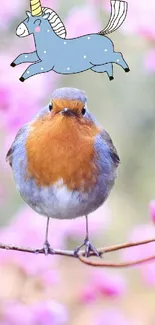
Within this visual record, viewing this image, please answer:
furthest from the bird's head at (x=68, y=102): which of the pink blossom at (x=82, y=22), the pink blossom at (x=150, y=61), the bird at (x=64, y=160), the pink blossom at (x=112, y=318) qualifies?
the pink blossom at (x=112, y=318)

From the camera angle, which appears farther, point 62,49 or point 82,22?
point 82,22

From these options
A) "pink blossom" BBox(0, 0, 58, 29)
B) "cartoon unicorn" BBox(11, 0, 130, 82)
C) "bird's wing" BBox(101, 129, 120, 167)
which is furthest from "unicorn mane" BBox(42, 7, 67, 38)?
"pink blossom" BBox(0, 0, 58, 29)

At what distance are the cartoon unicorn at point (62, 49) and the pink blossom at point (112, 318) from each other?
0.73 meters

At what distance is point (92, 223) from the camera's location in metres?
1.20

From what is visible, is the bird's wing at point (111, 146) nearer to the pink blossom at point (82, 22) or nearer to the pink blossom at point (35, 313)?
the pink blossom at point (82, 22)

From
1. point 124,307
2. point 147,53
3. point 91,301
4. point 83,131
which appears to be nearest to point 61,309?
point 91,301

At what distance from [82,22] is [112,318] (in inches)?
23.7

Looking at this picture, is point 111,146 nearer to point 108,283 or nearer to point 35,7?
point 35,7

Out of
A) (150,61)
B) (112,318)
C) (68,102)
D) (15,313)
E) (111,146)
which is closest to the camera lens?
(68,102)

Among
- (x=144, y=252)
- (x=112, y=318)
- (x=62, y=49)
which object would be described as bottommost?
(x=112, y=318)

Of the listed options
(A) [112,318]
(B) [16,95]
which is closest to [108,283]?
(A) [112,318]

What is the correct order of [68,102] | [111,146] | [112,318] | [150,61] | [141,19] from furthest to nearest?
[112,318] < [150,61] < [141,19] < [111,146] < [68,102]

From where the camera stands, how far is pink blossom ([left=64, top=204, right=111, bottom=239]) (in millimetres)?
1196

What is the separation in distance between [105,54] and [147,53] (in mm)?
404
